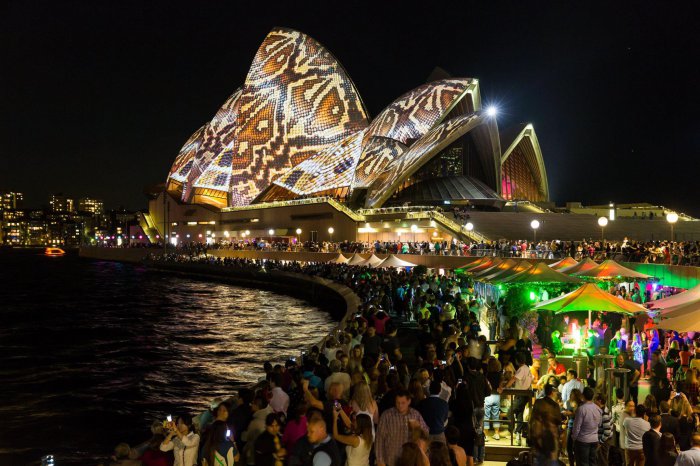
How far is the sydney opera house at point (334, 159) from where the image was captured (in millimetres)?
44750

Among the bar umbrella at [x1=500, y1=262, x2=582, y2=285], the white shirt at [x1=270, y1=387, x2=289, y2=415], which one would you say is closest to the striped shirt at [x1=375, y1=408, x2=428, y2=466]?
the white shirt at [x1=270, y1=387, x2=289, y2=415]

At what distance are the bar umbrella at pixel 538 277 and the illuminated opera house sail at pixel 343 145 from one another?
Answer: 30983 mm

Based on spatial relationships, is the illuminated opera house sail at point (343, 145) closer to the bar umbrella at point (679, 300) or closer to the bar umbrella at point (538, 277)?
the bar umbrella at point (538, 277)

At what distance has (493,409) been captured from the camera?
23.9 ft

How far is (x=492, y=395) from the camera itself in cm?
721

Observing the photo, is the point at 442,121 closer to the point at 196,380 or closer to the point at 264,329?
the point at 264,329

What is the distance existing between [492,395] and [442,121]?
42658 mm

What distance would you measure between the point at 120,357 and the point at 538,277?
35.9ft

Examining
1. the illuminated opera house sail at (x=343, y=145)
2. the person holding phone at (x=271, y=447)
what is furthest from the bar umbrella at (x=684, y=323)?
the illuminated opera house sail at (x=343, y=145)

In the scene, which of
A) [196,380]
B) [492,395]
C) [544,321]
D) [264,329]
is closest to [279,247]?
[264,329]

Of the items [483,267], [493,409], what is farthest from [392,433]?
[483,267]

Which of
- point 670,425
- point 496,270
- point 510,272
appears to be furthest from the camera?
point 496,270

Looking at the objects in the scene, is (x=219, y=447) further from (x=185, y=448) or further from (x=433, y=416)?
(x=433, y=416)

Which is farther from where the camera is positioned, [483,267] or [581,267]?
[483,267]
